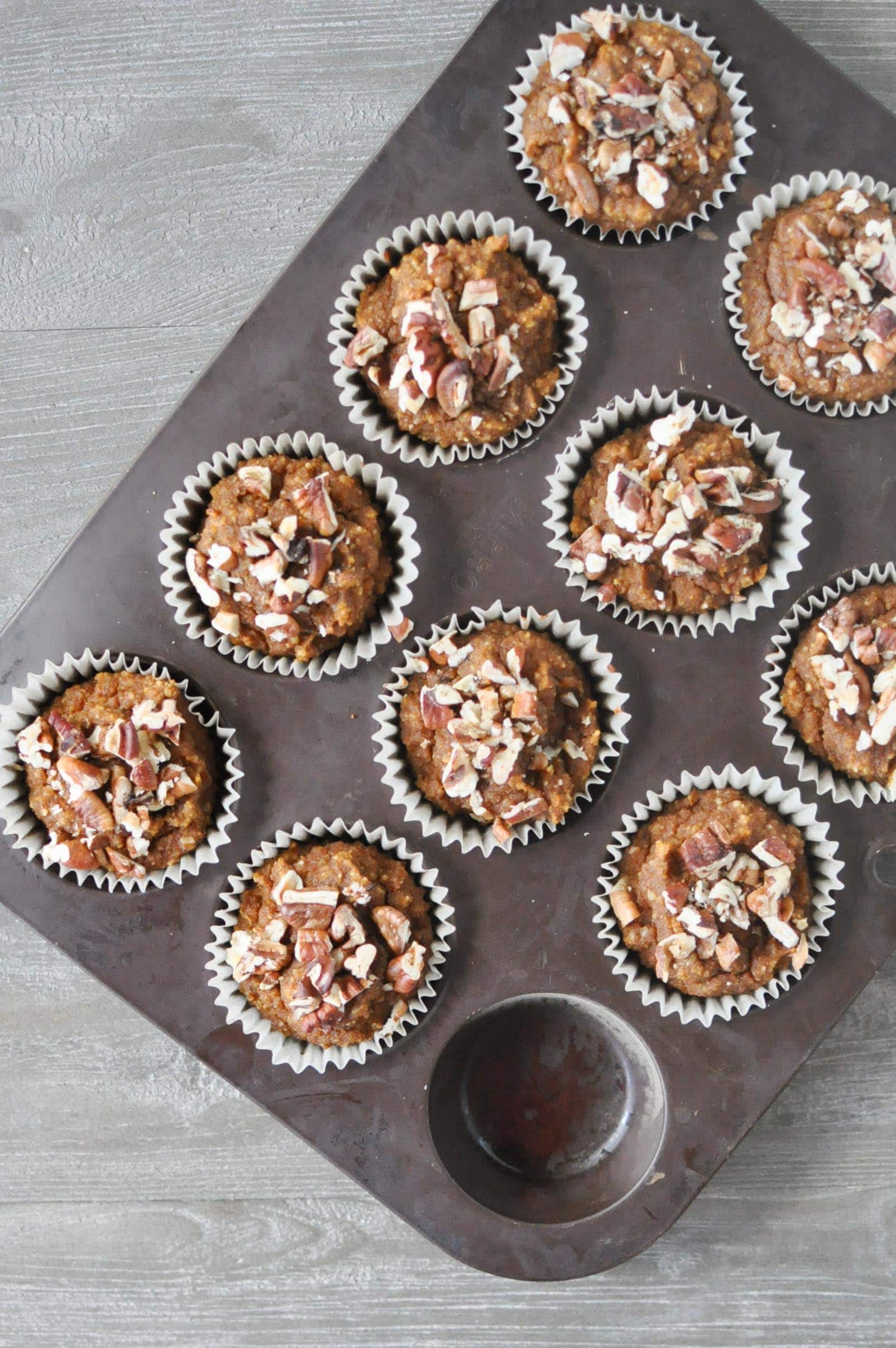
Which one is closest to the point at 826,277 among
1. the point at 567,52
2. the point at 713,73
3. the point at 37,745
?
the point at 713,73

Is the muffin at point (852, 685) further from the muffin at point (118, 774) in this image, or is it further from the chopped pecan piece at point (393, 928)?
the muffin at point (118, 774)

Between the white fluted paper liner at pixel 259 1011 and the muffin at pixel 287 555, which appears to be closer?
the muffin at pixel 287 555

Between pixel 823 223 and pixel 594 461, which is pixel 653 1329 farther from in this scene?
pixel 823 223

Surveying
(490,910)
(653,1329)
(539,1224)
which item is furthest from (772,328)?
(653,1329)

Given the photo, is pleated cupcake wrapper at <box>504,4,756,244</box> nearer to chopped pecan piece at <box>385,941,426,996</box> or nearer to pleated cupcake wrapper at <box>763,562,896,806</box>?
pleated cupcake wrapper at <box>763,562,896,806</box>

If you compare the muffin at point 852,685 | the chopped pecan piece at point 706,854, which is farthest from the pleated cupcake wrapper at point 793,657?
the chopped pecan piece at point 706,854

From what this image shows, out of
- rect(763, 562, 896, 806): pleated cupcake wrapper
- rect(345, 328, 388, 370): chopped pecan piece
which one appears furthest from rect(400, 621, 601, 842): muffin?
rect(345, 328, 388, 370): chopped pecan piece
